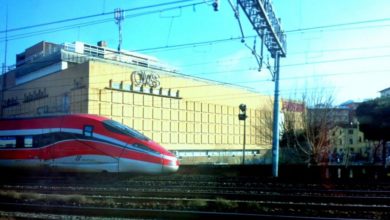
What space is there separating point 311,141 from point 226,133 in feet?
146

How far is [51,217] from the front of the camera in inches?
475

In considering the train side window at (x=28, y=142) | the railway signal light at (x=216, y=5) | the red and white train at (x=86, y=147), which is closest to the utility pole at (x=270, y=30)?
the railway signal light at (x=216, y=5)

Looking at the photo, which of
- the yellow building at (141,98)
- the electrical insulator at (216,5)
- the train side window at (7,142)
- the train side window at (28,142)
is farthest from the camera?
the yellow building at (141,98)

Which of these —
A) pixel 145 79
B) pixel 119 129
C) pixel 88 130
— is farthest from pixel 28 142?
pixel 145 79

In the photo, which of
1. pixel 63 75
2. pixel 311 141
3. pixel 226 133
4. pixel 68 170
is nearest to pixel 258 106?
pixel 226 133

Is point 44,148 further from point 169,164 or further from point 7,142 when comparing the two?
point 169,164

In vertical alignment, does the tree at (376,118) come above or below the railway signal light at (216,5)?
below

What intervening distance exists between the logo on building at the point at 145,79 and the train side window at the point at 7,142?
36.9 metres

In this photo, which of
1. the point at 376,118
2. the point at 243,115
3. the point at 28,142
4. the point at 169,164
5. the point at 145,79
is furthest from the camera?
the point at 145,79

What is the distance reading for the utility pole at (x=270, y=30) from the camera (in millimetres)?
19906

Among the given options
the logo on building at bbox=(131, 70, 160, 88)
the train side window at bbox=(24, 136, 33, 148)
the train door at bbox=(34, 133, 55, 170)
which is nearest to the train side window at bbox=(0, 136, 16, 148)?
the train side window at bbox=(24, 136, 33, 148)

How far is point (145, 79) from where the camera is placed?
6378 cm

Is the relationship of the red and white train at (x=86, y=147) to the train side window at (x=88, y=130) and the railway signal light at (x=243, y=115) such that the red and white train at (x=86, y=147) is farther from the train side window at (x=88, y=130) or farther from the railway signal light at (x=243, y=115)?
the railway signal light at (x=243, y=115)

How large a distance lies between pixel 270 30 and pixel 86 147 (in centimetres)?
1064
